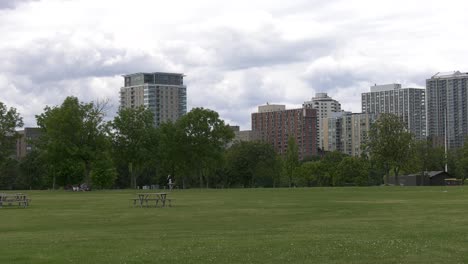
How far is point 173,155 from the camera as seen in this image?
416 feet

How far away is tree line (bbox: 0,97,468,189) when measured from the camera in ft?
350

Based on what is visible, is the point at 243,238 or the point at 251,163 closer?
the point at 243,238

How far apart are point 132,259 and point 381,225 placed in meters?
13.2

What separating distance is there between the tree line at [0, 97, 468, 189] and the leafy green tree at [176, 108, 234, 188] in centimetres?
19

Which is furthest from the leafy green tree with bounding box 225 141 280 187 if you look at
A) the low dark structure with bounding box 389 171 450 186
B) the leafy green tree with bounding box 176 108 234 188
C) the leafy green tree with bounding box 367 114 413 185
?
the leafy green tree with bounding box 367 114 413 185

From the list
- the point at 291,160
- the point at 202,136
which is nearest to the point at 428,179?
the point at 291,160

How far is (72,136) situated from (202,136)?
28.4 m

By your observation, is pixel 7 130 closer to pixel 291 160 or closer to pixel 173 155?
pixel 173 155

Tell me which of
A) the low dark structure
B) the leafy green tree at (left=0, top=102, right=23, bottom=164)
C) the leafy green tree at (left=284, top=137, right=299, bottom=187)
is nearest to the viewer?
the leafy green tree at (left=0, top=102, right=23, bottom=164)

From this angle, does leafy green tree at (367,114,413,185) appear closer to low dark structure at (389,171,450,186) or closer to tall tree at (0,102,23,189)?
low dark structure at (389,171,450,186)

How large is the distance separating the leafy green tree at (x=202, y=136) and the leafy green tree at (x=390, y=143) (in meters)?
26.9

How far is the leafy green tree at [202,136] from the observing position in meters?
127

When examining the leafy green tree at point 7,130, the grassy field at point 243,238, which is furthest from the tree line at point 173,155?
the grassy field at point 243,238

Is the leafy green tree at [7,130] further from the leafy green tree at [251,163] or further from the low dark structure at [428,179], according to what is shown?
the low dark structure at [428,179]
